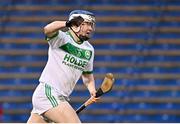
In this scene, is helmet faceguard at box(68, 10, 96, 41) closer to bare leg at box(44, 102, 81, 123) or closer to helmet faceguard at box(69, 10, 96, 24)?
helmet faceguard at box(69, 10, 96, 24)

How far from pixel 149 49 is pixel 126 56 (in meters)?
0.43

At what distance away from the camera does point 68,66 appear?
18.8 ft

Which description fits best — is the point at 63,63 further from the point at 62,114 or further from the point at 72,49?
the point at 62,114

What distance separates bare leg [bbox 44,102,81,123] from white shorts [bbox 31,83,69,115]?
41 millimetres

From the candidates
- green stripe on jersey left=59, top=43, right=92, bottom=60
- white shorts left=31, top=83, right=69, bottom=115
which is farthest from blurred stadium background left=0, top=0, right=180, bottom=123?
green stripe on jersey left=59, top=43, right=92, bottom=60

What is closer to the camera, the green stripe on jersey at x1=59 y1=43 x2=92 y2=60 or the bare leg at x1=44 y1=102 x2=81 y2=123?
the bare leg at x1=44 y1=102 x2=81 y2=123

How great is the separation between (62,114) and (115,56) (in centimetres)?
599

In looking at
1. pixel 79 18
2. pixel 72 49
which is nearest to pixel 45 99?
pixel 72 49

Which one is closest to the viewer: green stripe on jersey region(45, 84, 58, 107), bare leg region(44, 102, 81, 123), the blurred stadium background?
bare leg region(44, 102, 81, 123)

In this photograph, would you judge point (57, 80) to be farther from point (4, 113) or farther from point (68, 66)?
point (4, 113)

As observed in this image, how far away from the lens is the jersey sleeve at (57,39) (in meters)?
5.65

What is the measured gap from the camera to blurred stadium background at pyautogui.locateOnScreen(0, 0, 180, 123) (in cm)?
1083

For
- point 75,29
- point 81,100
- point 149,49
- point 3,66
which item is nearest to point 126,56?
point 149,49

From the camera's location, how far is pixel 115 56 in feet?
37.8
